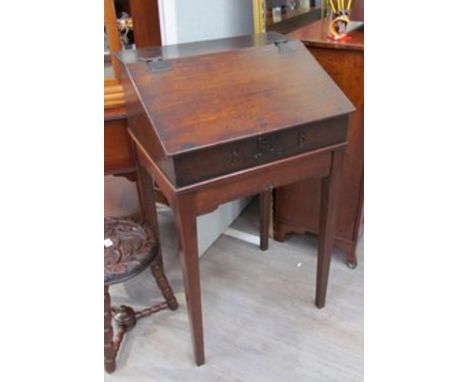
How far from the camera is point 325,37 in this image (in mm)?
1598

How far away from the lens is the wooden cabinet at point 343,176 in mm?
1540

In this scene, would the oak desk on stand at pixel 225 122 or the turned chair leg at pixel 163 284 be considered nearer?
the oak desk on stand at pixel 225 122

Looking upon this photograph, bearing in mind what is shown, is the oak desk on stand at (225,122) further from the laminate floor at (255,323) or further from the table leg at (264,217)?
the table leg at (264,217)

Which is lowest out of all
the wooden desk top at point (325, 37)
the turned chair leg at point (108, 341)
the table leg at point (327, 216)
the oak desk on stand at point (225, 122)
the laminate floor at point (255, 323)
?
the laminate floor at point (255, 323)

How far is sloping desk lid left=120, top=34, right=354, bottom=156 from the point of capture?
1.09 metres

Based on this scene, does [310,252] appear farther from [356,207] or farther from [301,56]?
[301,56]

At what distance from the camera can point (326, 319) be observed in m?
1.69

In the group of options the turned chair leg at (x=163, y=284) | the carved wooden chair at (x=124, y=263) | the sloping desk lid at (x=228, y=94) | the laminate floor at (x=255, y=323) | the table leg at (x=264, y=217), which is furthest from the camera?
the table leg at (x=264, y=217)

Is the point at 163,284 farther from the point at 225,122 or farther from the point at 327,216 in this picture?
the point at 225,122

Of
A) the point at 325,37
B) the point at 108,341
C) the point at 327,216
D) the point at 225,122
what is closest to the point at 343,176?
the point at 327,216

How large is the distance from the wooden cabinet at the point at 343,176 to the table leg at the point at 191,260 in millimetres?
784

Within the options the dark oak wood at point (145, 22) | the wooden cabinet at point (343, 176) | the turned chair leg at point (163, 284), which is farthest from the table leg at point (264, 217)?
the dark oak wood at point (145, 22)
